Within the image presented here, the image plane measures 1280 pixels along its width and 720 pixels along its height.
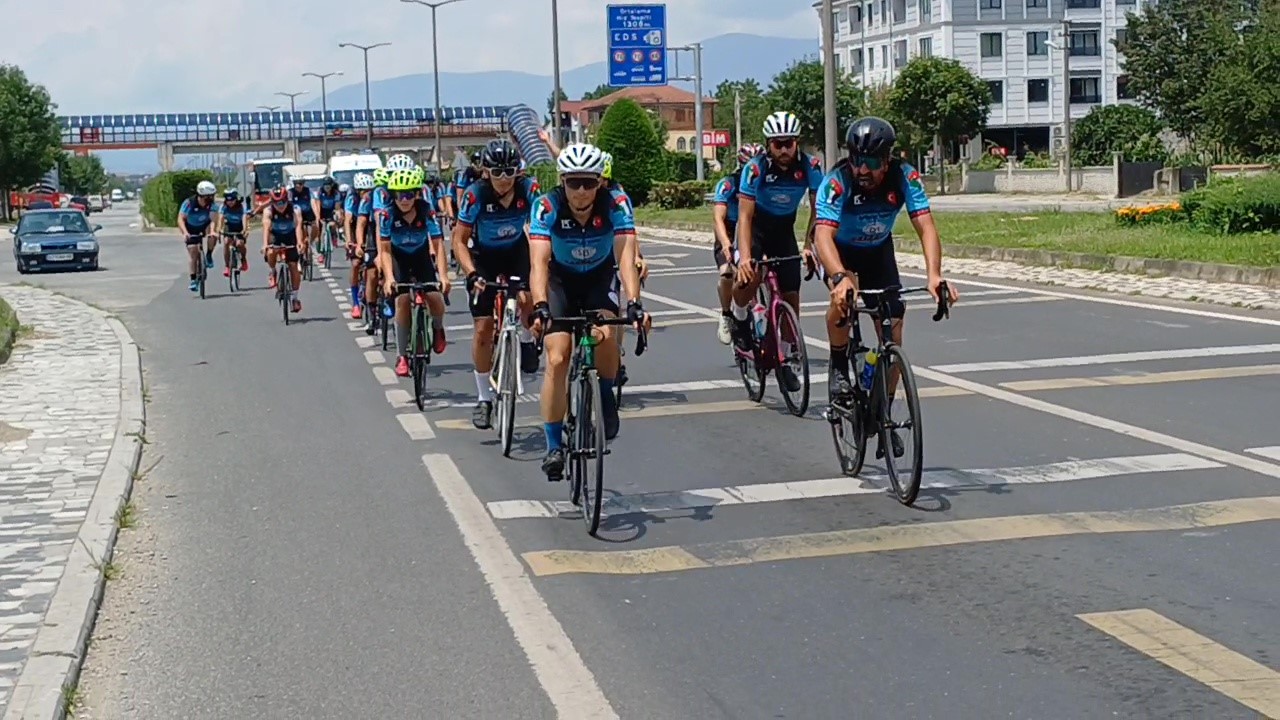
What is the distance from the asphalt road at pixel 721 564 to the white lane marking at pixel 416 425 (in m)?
0.04

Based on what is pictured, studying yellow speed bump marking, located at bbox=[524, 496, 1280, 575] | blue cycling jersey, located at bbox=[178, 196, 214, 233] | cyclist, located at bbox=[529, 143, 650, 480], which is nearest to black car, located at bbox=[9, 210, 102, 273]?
blue cycling jersey, located at bbox=[178, 196, 214, 233]

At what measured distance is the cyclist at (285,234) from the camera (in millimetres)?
21328

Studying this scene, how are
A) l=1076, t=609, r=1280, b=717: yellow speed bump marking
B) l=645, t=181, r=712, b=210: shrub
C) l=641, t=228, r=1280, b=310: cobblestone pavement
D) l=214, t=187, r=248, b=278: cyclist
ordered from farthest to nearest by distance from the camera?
l=645, t=181, r=712, b=210: shrub
l=214, t=187, r=248, b=278: cyclist
l=641, t=228, r=1280, b=310: cobblestone pavement
l=1076, t=609, r=1280, b=717: yellow speed bump marking

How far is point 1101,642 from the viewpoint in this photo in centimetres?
595

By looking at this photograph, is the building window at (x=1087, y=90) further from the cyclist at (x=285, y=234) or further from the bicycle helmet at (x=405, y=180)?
the bicycle helmet at (x=405, y=180)

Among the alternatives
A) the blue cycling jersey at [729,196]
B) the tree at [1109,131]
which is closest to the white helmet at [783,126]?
the blue cycling jersey at [729,196]

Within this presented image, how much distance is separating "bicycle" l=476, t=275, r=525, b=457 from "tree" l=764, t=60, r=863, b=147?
245 feet

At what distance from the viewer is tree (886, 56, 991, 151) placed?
268 feet

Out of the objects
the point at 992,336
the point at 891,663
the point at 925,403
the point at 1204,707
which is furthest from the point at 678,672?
the point at 992,336

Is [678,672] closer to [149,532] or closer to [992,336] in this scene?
[149,532]

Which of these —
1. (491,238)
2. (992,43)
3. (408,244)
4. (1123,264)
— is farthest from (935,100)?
(491,238)

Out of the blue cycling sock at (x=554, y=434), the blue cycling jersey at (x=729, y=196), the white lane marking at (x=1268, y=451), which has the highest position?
the blue cycling jersey at (x=729, y=196)

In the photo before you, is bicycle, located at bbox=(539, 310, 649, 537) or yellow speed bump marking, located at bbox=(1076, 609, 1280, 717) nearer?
yellow speed bump marking, located at bbox=(1076, 609, 1280, 717)

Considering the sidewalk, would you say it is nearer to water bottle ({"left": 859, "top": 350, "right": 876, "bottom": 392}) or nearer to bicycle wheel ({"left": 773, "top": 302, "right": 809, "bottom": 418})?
water bottle ({"left": 859, "top": 350, "right": 876, "bottom": 392})
